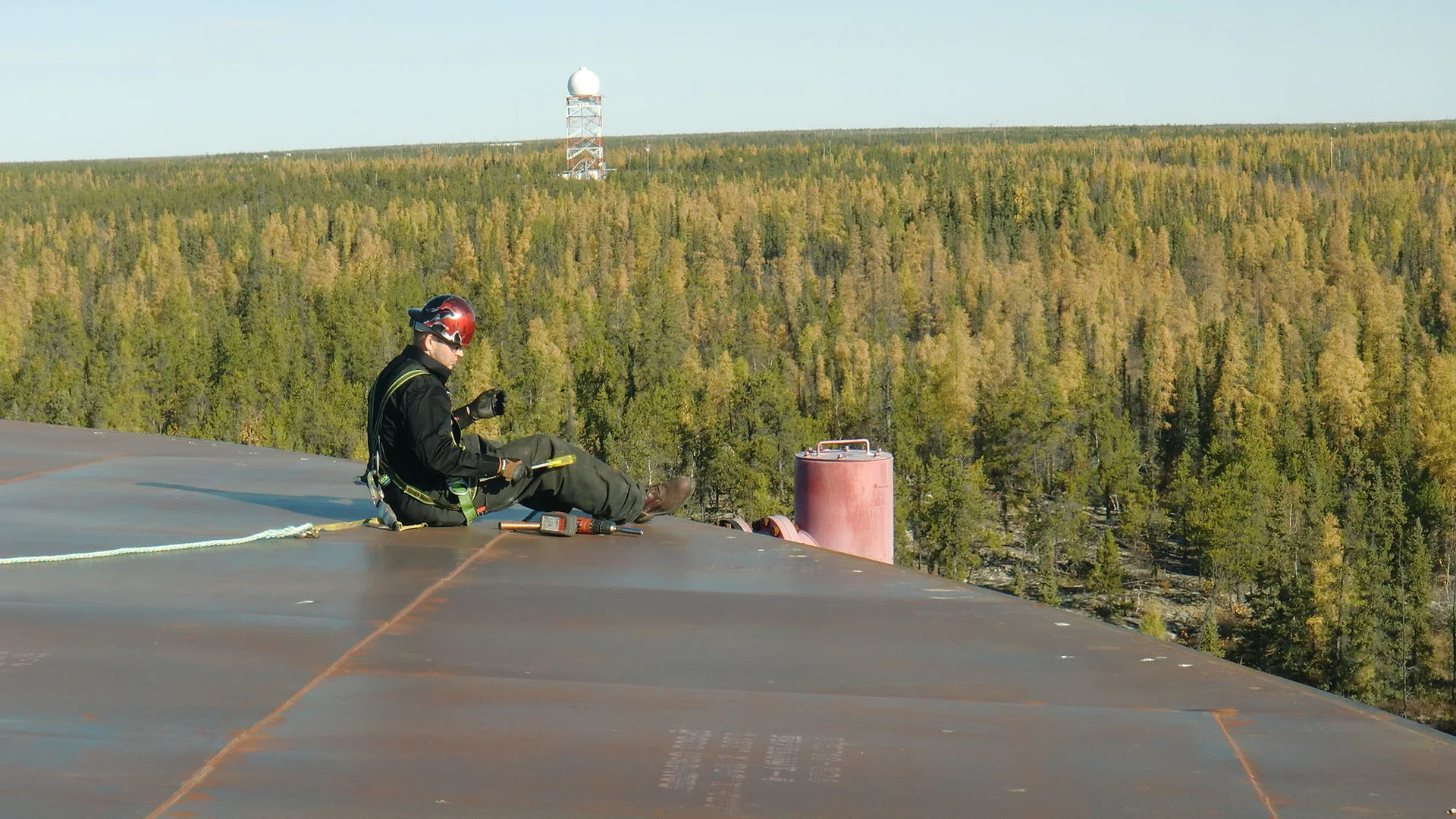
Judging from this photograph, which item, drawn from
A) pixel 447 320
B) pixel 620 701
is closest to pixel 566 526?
pixel 447 320

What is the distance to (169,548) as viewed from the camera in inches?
327

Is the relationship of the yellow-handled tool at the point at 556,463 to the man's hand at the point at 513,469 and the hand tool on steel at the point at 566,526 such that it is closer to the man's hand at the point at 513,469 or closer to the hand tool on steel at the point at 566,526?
the man's hand at the point at 513,469

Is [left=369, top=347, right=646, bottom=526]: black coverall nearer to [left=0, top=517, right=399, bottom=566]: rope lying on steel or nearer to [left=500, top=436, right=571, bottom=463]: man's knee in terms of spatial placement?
[left=500, top=436, right=571, bottom=463]: man's knee

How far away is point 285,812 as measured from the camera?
4195 mm

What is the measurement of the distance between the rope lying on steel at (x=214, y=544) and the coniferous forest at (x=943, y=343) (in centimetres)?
5898

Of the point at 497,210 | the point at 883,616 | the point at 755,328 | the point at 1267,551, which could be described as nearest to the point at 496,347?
the point at 755,328

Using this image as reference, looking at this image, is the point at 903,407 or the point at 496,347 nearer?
the point at 903,407

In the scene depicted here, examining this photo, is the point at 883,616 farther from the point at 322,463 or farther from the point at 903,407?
the point at 903,407

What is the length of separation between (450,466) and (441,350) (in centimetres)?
78

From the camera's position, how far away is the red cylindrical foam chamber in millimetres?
11953

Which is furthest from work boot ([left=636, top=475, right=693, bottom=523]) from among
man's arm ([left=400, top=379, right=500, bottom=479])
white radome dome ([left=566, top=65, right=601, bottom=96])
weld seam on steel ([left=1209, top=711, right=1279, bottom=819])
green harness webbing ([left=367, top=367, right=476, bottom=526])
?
white radome dome ([left=566, top=65, right=601, bottom=96])

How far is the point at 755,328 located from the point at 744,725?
110 metres

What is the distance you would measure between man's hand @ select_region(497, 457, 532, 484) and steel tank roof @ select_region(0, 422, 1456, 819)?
47 cm

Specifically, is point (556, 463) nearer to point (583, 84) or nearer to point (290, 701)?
point (290, 701)
